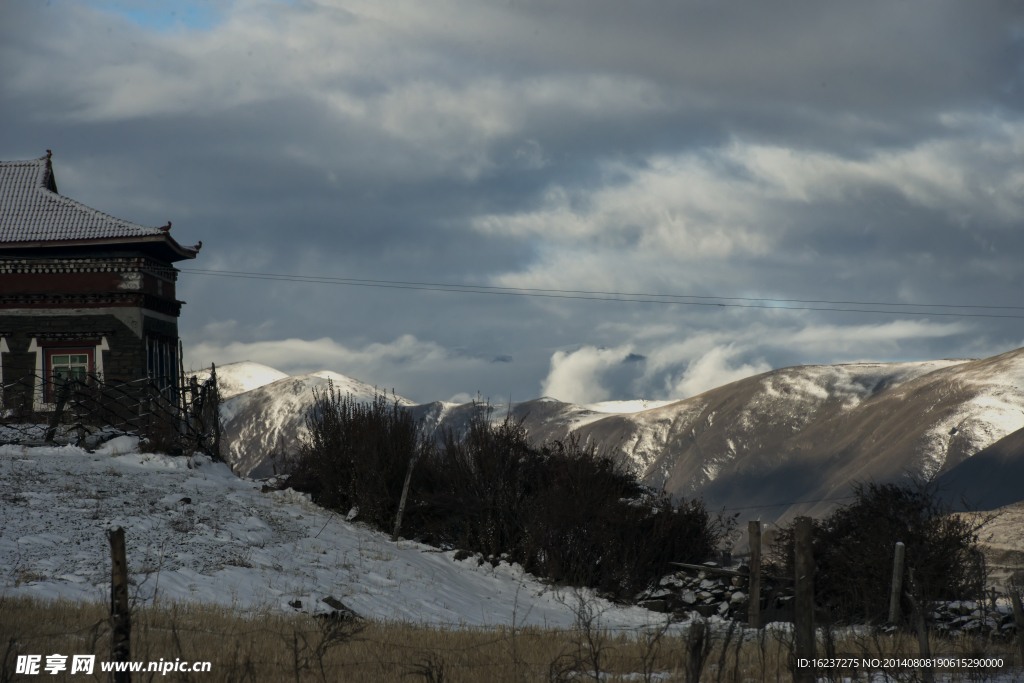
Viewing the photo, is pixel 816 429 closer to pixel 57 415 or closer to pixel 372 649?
pixel 57 415

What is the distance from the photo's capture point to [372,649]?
1077cm

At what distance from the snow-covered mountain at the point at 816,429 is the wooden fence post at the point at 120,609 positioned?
426 feet

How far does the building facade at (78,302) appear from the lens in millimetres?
31516

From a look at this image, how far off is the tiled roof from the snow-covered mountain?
105 m

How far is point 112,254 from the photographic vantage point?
32250 mm

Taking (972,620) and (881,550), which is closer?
(972,620)

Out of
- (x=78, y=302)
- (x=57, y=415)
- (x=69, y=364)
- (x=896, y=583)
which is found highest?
(x=78, y=302)

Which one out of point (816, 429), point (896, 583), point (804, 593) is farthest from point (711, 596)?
point (816, 429)

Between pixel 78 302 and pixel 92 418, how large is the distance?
653 cm

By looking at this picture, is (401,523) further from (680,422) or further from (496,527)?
(680,422)

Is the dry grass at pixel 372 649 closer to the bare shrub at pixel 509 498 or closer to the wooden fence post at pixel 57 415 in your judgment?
the bare shrub at pixel 509 498

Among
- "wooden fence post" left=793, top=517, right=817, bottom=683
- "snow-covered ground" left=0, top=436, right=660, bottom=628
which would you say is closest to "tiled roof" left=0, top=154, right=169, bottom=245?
"snow-covered ground" left=0, top=436, right=660, bottom=628

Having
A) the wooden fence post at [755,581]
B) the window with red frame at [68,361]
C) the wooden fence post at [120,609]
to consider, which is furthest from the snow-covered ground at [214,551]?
the window with red frame at [68,361]

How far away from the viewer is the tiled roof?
107ft
